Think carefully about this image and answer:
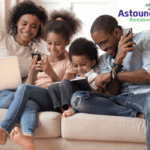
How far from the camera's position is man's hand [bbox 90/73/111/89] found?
4.69 feet

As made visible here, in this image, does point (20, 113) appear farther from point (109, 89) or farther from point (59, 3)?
point (59, 3)

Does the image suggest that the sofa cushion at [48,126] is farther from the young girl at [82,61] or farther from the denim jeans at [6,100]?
the denim jeans at [6,100]

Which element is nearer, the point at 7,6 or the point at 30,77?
the point at 30,77

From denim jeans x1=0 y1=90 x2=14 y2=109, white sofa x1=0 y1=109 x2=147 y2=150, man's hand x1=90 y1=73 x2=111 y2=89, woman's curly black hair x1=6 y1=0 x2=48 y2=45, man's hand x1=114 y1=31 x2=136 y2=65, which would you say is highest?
woman's curly black hair x1=6 y1=0 x2=48 y2=45

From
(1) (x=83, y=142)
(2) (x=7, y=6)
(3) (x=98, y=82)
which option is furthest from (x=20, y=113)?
(2) (x=7, y=6)

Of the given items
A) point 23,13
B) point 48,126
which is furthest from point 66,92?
point 23,13

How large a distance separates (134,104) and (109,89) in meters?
0.28

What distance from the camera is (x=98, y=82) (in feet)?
4.83

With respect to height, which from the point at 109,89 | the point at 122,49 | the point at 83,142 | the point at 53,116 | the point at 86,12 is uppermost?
the point at 86,12

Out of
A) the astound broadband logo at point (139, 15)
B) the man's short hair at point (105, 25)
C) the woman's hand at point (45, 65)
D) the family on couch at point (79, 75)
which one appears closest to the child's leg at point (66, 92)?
the family on couch at point (79, 75)

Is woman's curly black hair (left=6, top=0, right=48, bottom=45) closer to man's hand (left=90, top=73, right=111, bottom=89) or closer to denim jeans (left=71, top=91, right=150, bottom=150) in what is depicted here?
man's hand (left=90, top=73, right=111, bottom=89)

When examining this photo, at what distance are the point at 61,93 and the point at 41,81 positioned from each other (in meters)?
0.40

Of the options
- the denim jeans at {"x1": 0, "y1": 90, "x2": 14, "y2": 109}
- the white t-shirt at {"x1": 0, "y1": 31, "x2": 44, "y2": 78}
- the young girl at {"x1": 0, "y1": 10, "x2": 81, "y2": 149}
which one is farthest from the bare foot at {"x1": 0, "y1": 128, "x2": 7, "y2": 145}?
the white t-shirt at {"x1": 0, "y1": 31, "x2": 44, "y2": 78}

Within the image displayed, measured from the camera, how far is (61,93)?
139cm
